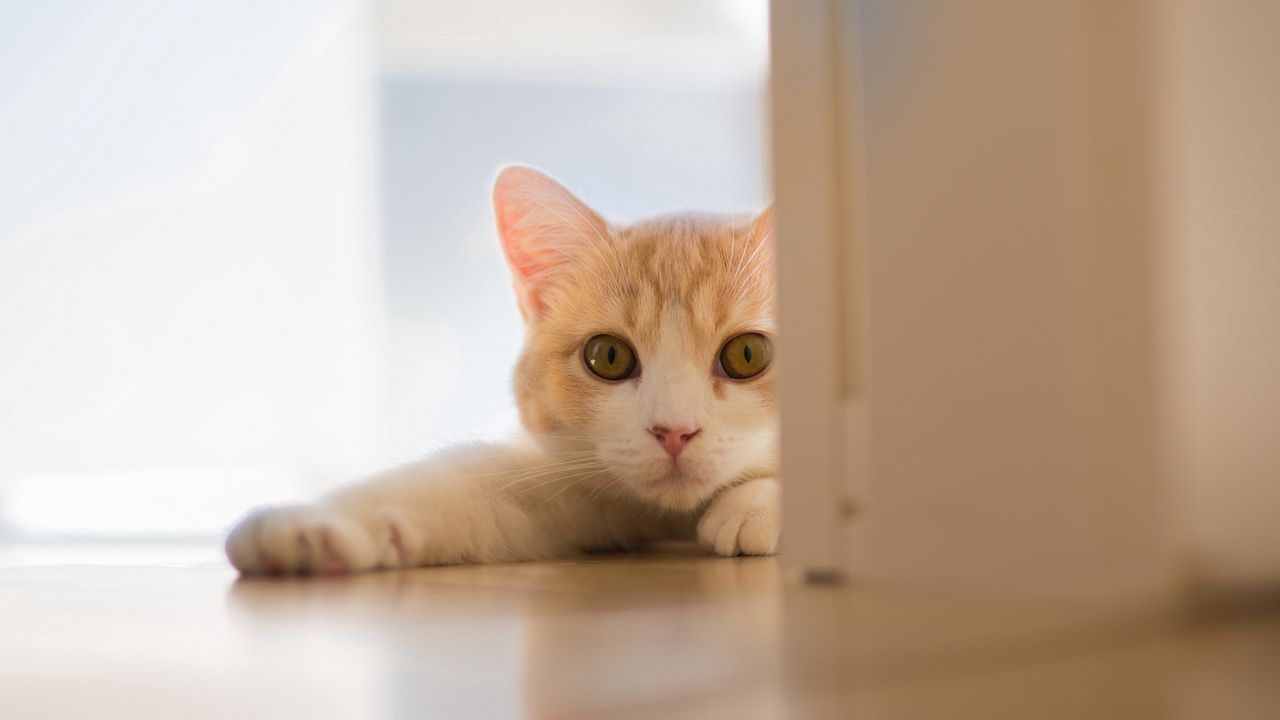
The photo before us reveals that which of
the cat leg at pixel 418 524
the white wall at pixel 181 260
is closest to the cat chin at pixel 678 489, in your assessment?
the cat leg at pixel 418 524

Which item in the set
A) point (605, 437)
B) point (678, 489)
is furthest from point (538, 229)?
point (678, 489)

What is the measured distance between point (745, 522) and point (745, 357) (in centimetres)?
28

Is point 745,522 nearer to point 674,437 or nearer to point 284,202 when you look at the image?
point 674,437

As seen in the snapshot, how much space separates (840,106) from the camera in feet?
3.14

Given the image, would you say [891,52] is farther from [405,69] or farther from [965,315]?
[405,69]

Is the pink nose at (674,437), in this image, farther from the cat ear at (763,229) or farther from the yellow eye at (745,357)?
the cat ear at (763,229)

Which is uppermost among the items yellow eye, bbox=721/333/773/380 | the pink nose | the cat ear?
the cat ear

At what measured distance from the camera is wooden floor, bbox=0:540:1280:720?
1.73 feet

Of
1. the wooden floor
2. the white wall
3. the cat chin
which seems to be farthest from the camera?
the white wall

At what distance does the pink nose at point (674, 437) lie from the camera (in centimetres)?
142

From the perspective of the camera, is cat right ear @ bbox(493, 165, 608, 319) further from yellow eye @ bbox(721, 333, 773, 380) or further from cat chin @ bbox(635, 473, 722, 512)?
cat chin @ bbox(635, 473, 722, 512)

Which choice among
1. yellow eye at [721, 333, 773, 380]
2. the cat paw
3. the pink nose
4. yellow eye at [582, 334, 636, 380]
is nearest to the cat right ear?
yellow eye at [582, 334, 636, 380]

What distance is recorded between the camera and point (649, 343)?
1536 mm

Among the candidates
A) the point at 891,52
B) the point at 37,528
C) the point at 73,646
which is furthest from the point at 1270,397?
the point at 37,528
